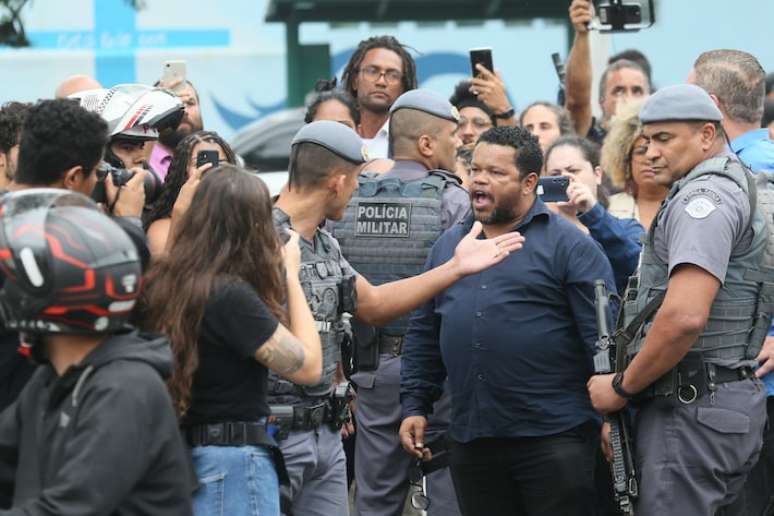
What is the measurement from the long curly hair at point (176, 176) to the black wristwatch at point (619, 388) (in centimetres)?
170

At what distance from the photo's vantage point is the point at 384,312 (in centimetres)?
536

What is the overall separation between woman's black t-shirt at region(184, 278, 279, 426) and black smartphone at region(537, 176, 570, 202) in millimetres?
2209

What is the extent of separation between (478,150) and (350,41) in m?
5.30

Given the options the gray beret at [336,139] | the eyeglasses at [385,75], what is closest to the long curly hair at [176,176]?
the gray beret at [336,139]

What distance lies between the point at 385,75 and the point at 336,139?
251cm

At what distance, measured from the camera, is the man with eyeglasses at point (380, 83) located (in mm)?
7664

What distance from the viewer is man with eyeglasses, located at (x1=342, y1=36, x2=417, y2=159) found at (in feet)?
25.1

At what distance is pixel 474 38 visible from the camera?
11.0 metres

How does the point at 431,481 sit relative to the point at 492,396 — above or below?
below

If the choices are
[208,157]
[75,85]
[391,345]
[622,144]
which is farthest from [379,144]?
[208,157]

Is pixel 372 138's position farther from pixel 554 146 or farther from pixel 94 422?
pixel 94 422

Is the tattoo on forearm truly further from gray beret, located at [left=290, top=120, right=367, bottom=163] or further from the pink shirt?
the pink shirt

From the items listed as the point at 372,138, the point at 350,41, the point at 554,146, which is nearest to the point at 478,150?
the point at 554,146

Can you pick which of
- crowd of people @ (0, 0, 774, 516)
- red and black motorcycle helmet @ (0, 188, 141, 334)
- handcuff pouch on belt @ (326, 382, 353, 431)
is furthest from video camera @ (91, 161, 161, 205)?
red and black motorcycle helmet @ (0, 188, 141, 334)
